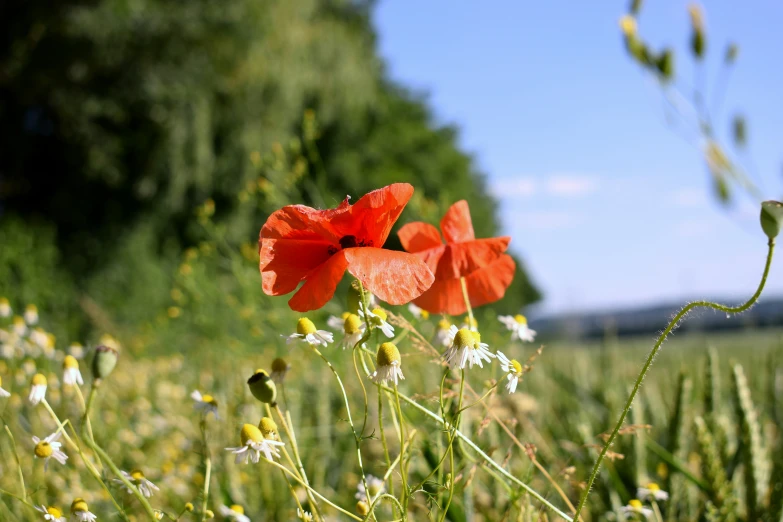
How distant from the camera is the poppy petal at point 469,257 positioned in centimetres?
91

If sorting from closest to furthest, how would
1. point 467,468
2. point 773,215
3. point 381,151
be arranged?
point 773,215, point 467,468, point 381,151

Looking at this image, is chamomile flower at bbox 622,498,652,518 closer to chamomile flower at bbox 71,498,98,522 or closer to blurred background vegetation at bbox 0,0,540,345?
chamomile flower at bbox 71,498,98,522

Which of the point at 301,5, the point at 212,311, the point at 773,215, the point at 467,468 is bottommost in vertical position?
the point at 212,311

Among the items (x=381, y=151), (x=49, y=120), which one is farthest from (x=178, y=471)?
(x=381, y=151)

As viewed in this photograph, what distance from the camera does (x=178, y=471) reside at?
77.4 inches

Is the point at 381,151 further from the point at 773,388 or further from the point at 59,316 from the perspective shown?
the point at 773,388

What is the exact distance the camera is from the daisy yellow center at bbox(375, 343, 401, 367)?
673 millimetres

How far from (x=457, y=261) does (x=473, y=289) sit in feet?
0.32

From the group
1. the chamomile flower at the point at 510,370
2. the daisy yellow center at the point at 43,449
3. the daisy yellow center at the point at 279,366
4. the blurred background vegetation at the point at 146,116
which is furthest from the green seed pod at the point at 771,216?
the blurred background vegetation at the point at 146,116

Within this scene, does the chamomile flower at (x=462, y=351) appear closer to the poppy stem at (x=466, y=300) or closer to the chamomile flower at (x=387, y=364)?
the chamomile flower at (x=387, y=364)

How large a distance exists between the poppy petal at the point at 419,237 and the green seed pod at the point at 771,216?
0.46 metres

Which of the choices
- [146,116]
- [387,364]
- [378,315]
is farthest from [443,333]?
[146,116]

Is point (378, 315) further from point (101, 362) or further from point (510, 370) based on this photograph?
point (101, 362)

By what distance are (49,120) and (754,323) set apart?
12414mm
